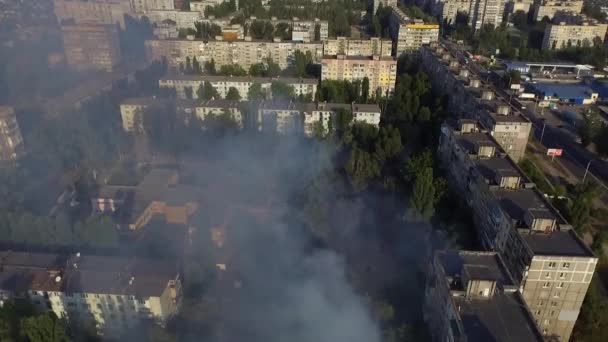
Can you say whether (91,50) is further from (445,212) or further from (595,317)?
(595,317)

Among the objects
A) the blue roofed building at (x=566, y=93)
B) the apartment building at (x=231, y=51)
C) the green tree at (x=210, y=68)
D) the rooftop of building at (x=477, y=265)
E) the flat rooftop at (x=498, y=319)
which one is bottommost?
the blue roofed building at (x=566, y=93)

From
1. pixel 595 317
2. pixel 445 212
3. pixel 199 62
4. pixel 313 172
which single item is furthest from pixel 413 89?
pixel 595 317

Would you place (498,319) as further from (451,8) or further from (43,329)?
(451,8)

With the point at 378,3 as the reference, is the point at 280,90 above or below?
below

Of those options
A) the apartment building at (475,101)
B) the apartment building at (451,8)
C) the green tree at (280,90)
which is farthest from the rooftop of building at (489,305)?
the apartment building at (451,8)

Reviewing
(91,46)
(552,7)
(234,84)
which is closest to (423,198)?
(234,84)

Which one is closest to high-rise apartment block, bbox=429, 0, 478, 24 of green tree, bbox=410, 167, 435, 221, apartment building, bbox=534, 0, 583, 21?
apartment building, bbox=534, 0, 583, 21

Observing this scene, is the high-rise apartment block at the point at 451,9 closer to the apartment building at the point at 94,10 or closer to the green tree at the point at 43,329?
the apartment building at the point at 94,10
